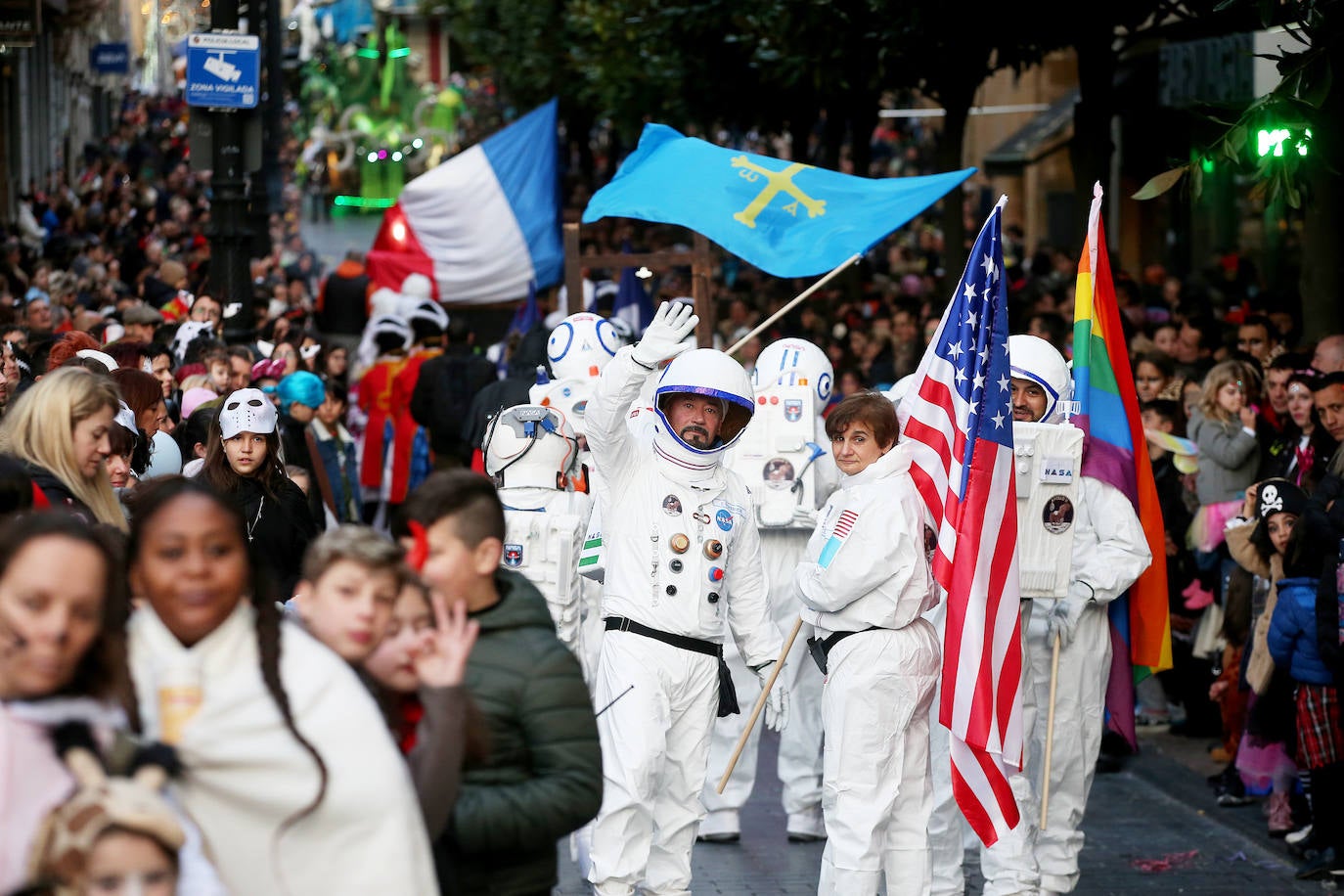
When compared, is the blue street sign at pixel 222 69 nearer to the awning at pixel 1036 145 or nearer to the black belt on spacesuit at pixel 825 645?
the black belt on spacesuit at pixel 825 645

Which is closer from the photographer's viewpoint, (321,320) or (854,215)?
(854,215)

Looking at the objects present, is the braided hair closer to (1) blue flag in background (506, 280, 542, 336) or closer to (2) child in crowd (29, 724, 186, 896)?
(2) child in crowd (29, 724, 186, 896)

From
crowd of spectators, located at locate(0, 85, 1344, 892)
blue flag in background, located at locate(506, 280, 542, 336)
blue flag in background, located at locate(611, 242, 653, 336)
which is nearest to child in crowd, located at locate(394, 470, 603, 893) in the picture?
crowd of spectators, located at locate(0, 85, 1344, 892)

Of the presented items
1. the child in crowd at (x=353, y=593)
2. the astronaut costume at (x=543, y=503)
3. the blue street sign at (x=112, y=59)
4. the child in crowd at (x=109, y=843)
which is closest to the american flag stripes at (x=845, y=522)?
the astronaut costume at (x=543, y=503)

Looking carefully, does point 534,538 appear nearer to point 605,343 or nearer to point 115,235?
point 605,343

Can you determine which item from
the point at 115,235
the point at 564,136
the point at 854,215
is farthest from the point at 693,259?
the point at 564,136

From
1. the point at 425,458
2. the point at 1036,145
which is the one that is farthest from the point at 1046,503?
the point at 1036,145

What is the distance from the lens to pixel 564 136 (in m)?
54.5

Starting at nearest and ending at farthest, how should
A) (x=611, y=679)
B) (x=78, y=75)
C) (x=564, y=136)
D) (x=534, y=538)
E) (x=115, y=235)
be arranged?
(x=611, y=679)
(x=534, y=538)
(x=115, y=235)
(x=78, y=75)
(x=564, y=136)

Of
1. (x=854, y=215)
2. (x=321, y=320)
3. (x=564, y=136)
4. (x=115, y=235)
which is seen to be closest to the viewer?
(x=854, y=215)

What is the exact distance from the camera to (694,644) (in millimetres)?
7051

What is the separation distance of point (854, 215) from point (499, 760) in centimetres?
631

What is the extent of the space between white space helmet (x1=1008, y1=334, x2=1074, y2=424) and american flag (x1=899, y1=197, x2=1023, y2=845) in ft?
1.94

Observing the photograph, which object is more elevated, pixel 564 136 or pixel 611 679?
pixel 564 136
